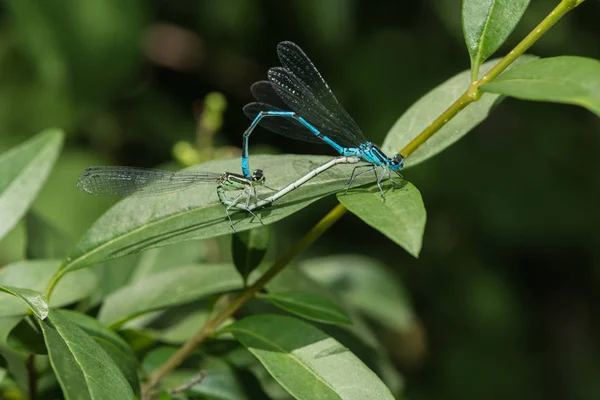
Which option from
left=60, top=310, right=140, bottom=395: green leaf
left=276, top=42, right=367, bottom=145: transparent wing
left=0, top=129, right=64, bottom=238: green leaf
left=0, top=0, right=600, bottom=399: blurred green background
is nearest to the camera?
left=60, top=310, right=140, bottom=395: green leaf

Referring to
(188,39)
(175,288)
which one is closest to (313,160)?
(175,288)

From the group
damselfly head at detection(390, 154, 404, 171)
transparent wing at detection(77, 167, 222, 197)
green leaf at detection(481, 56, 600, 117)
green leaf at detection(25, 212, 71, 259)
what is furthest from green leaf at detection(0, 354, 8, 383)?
green leaf at detection(481, 56, 600, 117)

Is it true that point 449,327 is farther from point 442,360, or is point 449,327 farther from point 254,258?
point 254,258

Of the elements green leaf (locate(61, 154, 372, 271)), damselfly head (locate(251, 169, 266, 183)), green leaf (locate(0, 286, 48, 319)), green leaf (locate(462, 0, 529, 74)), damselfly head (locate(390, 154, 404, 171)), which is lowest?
green leaf (locate(0, 286, 48, 319))

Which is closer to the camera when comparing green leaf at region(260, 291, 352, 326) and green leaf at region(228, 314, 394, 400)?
green leaf at region(228, 314, 394, 400)

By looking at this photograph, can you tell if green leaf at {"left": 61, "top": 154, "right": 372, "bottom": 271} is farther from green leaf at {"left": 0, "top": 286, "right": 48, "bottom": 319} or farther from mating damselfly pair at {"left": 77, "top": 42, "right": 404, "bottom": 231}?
green leaf at {"left": 0, "top": 286, "right": 48, "bottom": 319}

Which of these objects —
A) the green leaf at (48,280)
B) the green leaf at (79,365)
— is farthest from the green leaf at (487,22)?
the green leaf at (48,280)

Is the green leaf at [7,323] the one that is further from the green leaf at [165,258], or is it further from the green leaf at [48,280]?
the green leaf at [165,258]
